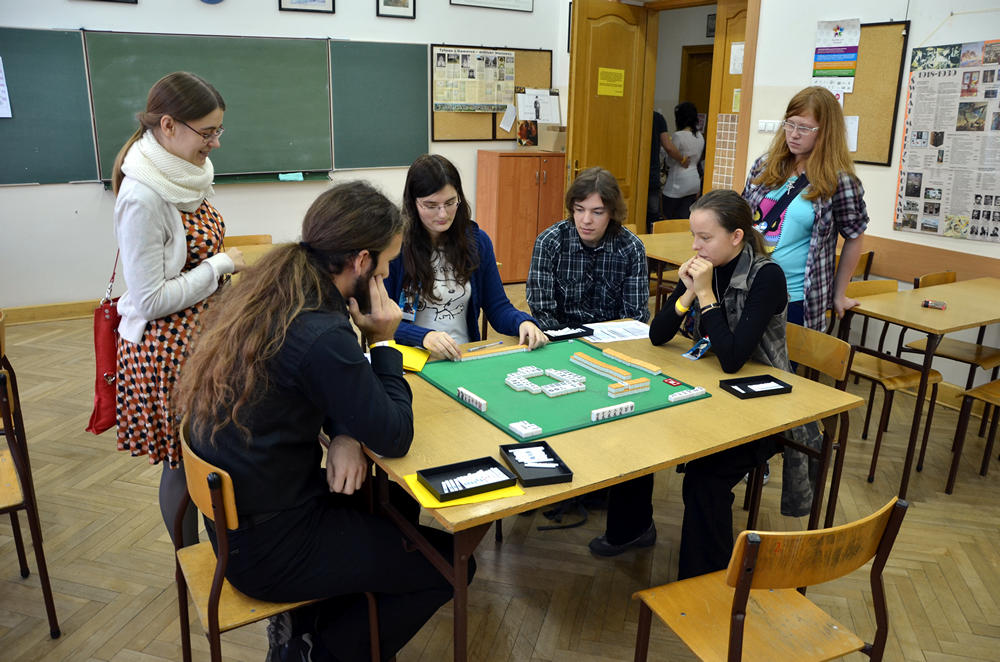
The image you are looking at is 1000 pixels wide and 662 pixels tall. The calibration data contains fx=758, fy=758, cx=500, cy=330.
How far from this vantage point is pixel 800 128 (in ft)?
9.93

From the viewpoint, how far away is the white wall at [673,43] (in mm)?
8156

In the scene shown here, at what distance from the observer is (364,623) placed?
5.94ft

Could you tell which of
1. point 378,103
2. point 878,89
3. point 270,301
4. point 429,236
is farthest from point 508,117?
point 270,301

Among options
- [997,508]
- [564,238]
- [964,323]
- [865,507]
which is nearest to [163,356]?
[564,238]

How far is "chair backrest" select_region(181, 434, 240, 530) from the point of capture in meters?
1.52

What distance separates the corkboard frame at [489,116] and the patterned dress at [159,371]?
436 cm

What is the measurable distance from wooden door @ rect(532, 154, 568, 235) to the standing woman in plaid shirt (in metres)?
3.35

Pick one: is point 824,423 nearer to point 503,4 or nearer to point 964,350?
point 964,350

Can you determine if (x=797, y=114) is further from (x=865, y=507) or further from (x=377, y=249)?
(x=377, y=249)

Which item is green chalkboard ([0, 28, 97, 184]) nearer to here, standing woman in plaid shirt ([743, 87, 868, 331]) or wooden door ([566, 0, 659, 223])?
wooden door ([566, 0, 659, 223])

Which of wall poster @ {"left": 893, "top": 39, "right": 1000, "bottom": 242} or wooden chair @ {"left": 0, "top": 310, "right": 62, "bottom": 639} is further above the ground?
wall poster @ {"left": 893, "top": 39, "right": 1000, "bottom": 242}

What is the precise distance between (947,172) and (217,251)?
3.72m

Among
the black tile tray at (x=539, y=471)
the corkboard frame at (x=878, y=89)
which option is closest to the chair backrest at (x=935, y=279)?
the corkboard frame at (x=878, y=89)

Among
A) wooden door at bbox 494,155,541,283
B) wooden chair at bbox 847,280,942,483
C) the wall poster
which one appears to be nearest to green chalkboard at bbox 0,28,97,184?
wooden door at bbox 494,155,541,283
